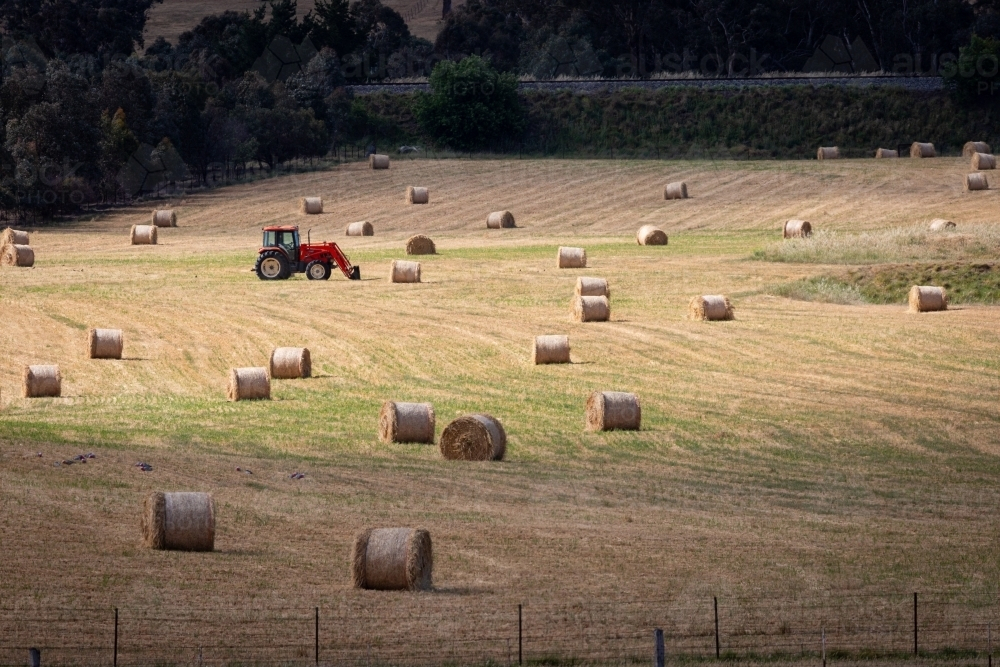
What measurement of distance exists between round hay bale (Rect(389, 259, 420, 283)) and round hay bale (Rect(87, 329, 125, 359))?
1451 centimetres

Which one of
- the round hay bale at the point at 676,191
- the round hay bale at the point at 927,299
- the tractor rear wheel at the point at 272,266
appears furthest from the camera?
the round hay bale at the point at 676,191

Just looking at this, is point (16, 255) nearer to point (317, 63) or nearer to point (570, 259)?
point (570, 259)

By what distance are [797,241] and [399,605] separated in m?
42.5

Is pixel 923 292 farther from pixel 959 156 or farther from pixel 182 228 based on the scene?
pixel 959 156

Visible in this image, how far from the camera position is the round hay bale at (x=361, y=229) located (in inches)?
2741

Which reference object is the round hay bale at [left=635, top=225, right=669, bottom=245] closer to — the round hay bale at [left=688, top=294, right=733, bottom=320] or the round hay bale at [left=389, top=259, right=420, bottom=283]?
the round hay bale at [left=389, top=259, right=420, bottom=283]

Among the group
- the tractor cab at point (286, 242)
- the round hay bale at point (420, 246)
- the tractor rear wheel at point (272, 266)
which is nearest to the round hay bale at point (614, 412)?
the tractor cab at point (286, 242)

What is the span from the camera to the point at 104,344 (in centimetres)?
3897

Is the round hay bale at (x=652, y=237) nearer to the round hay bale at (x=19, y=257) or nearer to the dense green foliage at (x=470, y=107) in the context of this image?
the round hay bale at (x=19, y=257)

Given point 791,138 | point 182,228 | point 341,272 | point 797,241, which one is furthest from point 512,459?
point 791,138

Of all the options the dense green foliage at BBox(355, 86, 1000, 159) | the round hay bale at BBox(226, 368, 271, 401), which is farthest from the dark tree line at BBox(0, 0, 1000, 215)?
the round hay bale at BBox(226, 368, 271, 401)

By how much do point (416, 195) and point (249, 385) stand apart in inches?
1806

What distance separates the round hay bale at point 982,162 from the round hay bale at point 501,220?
74.1 feet

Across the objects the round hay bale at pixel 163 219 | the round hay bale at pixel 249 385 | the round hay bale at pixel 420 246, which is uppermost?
the round hay bale at pixel 249 385
